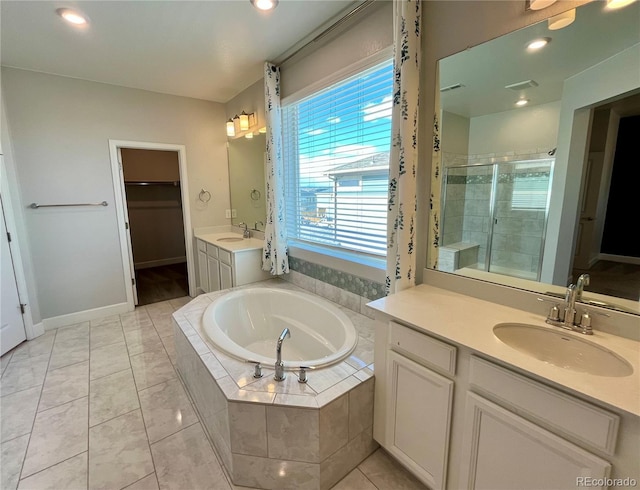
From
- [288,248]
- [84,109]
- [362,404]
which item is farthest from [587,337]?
[84,109]

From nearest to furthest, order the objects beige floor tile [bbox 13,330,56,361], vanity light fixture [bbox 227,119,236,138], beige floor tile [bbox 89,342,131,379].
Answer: beige floor tile [bbox 89,342,131,379] < beige floor tile [bbox 13,330,56,361] < vanity light fixture [bbox 227,119,236,138]

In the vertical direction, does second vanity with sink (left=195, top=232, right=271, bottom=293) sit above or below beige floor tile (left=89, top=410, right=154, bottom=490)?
above

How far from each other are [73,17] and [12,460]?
288cm

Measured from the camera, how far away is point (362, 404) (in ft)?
5.00

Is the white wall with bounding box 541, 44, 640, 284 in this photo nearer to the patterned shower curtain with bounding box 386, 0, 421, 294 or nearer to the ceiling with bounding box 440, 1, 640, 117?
the ceiling with bounding box 440, 1, 640, 117

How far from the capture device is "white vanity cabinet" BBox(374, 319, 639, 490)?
2.80 feet

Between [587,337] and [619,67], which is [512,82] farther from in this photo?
[587,337]

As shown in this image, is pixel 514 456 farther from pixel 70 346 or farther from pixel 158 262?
pixel 158 262

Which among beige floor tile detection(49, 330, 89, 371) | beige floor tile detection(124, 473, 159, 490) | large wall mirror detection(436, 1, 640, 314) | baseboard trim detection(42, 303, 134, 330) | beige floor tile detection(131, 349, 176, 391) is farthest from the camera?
baseboard trim detection(42, 303, 134, 330)

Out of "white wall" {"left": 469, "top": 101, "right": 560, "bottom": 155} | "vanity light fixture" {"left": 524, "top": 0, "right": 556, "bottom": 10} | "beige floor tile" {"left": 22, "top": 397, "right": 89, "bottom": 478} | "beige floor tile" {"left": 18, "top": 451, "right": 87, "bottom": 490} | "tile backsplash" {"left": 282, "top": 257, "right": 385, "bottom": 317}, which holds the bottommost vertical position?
"beige floor tile" {"left": 18, "top": 451, "right": 87, "bottom": 490}

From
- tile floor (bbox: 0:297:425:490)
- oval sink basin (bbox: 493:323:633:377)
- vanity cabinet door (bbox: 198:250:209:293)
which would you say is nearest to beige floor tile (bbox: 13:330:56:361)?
tile floor (bbox: 0:297:425:490)

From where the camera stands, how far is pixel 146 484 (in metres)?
1.48

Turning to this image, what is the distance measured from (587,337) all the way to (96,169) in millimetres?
4381

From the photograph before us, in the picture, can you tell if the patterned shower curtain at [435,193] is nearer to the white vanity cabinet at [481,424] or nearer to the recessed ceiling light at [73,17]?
the white vanity cabinet at [481,424]
